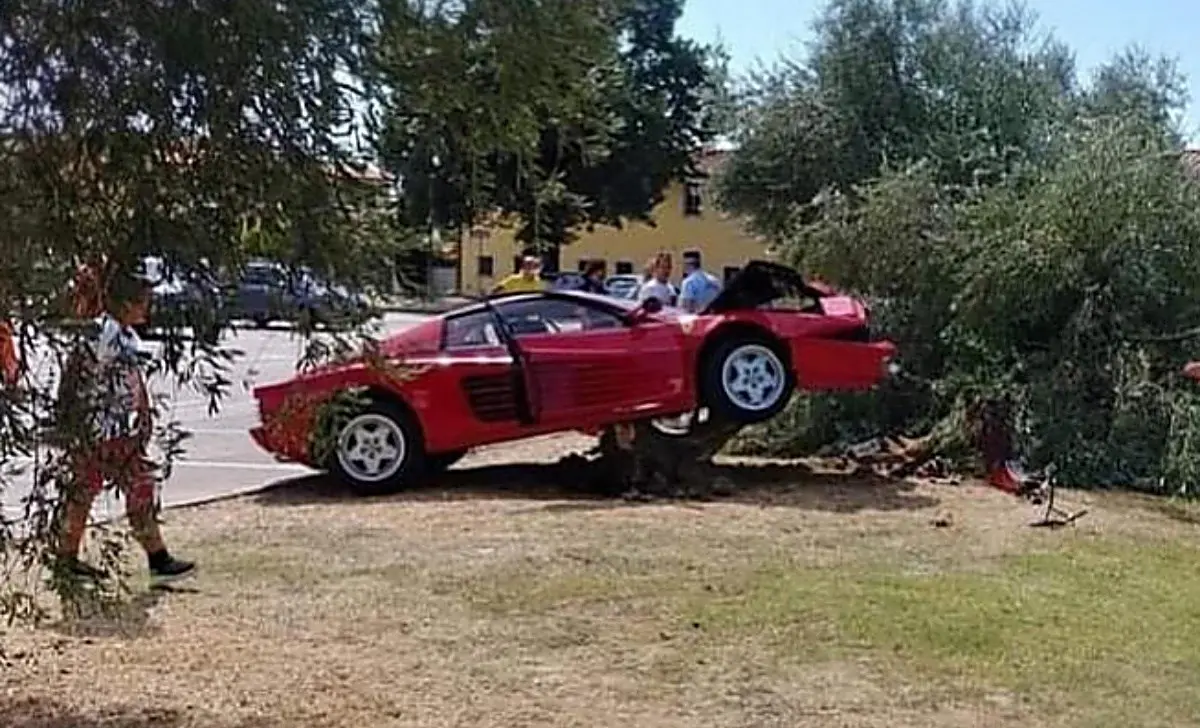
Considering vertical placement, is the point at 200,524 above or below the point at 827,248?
below

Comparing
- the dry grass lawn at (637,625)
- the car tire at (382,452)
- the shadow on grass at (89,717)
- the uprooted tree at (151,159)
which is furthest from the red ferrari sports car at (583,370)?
the uprooted tree at (151,159)

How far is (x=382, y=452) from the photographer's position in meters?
11.7

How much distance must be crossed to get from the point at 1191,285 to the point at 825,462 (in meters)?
3.29

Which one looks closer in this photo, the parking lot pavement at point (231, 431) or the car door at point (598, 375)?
the parking lot pavement at point (231, 431)

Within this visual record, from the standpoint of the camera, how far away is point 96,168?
4.78 meters

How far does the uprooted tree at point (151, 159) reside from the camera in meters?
4.68

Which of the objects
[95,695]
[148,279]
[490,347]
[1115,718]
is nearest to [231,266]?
[148,279]

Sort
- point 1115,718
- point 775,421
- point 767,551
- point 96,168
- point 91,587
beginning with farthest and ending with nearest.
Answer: point 775,421 → point 767,551 → point 1115,718 → point 91,587 → point 96,168

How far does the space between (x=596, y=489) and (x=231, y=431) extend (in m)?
5.85

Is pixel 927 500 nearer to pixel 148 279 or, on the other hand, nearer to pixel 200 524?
pixel 200 524

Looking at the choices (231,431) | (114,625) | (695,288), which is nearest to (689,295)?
(695,288)

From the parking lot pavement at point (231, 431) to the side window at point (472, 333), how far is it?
59.9 inches

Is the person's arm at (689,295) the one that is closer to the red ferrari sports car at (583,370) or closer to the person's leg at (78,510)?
the red ferrari sports car at (583,370)

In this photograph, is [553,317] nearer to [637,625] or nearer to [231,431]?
[637,625]
